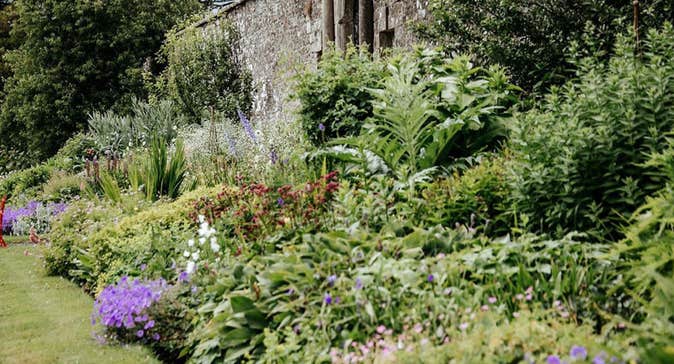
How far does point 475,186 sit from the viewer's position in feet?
12.0

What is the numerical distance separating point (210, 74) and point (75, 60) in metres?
5.71

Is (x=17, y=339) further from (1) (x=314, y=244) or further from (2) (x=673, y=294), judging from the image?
(2) (x=673, y=294)

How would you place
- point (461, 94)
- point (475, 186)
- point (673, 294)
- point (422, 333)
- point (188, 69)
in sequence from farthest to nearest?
point (188, 69) → point (461, 94) → point (475, 186) → point (422, 333) → point (673, 294)

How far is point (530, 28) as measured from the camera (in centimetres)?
554

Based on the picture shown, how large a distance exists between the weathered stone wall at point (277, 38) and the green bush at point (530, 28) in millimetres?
2160

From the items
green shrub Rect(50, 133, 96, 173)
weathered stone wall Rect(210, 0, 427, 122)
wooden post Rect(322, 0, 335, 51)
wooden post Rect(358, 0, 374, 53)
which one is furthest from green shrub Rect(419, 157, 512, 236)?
green shrub Rect(50, 133, 96, 173)

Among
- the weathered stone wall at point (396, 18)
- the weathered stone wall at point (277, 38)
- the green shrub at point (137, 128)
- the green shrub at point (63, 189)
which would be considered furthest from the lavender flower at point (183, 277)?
the green shrub at point (137, 128)

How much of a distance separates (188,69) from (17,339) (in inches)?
397

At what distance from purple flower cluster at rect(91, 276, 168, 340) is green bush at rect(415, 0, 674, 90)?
3.24 m

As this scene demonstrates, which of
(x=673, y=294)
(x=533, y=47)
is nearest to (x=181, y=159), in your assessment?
(x=533, y=47)

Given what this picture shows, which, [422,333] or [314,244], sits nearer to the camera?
[422,333]

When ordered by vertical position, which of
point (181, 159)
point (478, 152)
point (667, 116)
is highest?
point (667, 116)

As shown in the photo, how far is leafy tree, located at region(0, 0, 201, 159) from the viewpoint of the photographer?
16750 millimetres

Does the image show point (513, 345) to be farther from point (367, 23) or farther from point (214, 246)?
point (367, 23)
